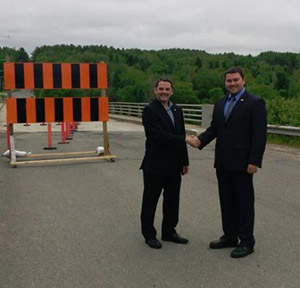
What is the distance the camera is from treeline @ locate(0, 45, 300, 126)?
3129 inches

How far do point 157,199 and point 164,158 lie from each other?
46 centimetres

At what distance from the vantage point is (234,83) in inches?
161

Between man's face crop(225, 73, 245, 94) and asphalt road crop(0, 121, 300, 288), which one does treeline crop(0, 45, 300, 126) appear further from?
man's face crop(225, 73, 245, 94)

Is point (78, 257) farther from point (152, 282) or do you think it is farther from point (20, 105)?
point (20, 105)

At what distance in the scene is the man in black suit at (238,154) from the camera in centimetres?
401

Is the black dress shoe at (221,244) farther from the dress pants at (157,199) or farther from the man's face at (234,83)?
the man's face at (234,83)

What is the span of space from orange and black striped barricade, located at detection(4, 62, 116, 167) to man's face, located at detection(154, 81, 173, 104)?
4.92 m

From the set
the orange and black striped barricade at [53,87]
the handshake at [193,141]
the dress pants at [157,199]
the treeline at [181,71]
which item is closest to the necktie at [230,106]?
the handshake at [193,141]

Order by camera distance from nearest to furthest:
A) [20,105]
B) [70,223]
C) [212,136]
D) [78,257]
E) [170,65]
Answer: [78,257]
[212,136]
[70,223]
[20,105]
[170,65]

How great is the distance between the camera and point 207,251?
4.25 metres

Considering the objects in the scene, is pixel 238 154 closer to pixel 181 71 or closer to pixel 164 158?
pixel 164 158

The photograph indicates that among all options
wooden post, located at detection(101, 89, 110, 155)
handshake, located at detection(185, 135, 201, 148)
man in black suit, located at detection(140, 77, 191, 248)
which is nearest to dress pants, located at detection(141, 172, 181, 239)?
man in black suit, located at detection(140, 77, 191, 248)

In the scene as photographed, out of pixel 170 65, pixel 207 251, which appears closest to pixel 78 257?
pixel 207 251

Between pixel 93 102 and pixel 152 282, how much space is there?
6322 millimetres
